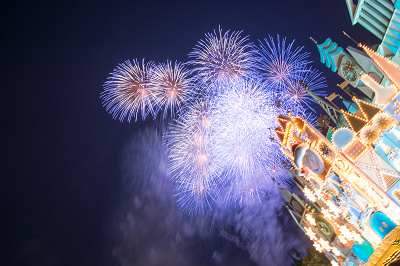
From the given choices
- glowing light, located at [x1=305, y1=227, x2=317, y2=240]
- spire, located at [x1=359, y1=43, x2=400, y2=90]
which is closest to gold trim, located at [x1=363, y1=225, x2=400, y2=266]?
glowing light, located at [x1=305, y1=227, x2=317, y2=240]

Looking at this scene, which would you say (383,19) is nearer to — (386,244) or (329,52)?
(329,52)

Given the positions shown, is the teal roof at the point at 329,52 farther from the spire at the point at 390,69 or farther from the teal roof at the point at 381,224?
the teal roof at the point at 381,224

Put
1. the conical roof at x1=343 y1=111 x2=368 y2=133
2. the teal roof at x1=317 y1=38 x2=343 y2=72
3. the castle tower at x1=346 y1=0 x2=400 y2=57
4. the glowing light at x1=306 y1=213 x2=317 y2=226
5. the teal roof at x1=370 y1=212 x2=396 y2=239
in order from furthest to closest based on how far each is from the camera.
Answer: the teal roof at x1=317 y1=38 x2=343 y2=72, the glowing light at x1=306 y1=213 x2=317 y2=226, the castle tower at x1=346 y1=0 x2=400 y2=57, the conical roof at x1=343 y1=111 x2=368 y2=133, the teal roof at x1=370 y1=212 x2=396 y2=239

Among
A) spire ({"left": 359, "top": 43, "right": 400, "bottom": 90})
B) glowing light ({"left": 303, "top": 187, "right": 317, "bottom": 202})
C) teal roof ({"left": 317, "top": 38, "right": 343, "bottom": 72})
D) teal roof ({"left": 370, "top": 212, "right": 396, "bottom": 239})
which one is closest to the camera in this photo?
teal roof ({"left": 370, "top": 212, "right": 396, "bottom": 239})

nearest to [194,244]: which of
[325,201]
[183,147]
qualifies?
[183,147]

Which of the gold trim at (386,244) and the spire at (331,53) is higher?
the spire at (331,53)

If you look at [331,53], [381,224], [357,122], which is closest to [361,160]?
[357,122]

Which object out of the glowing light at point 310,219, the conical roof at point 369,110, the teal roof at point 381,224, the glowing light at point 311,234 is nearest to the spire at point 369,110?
the conical roof at point 369,110

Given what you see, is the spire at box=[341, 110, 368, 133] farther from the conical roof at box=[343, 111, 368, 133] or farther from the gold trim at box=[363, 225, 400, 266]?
the gold trim at box=[363, 225, 400, 266]

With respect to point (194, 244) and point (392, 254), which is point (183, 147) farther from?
point (194, 244)

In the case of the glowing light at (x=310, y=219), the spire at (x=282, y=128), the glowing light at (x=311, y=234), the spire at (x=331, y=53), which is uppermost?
the spire at (x=331, y=53)

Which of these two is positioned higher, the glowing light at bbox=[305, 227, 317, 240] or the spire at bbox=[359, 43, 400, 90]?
the spire at bbox=[359, 43, 400, 90]
